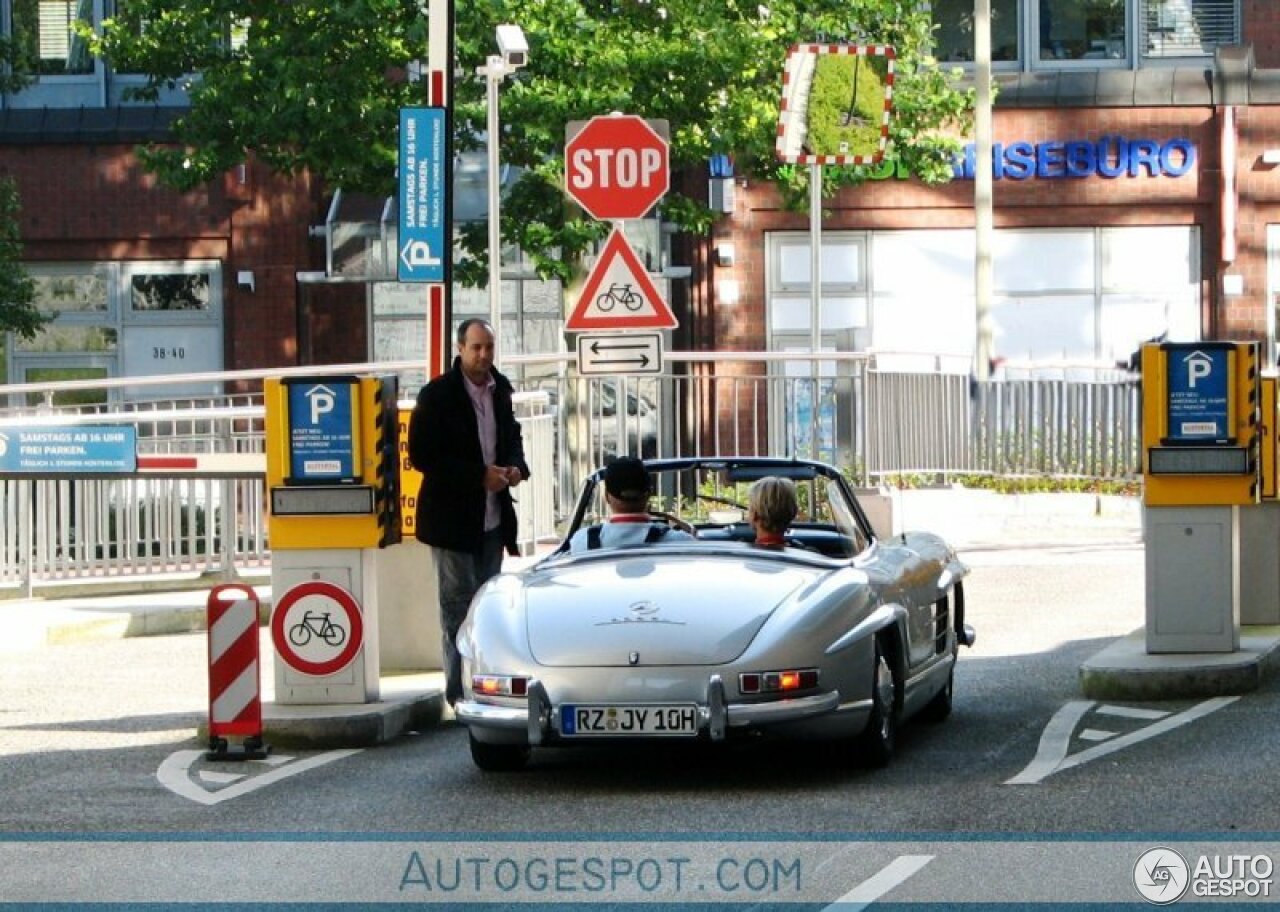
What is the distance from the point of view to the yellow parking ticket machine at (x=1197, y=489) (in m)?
12.8

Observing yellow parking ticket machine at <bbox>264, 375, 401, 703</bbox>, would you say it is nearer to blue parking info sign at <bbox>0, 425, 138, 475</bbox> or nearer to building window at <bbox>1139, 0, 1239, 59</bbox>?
blue parking info sign at <bbox>0, 425, 138, 475</bbox>

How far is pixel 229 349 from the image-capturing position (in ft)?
116

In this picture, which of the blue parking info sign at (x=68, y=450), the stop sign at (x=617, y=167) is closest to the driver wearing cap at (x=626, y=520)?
the stop sign at (x=617, y=167)

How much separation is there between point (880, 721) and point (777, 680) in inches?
26.0

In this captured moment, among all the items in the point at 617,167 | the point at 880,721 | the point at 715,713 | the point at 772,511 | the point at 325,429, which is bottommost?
the point at 880,721

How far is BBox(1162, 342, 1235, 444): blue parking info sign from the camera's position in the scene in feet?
41.8

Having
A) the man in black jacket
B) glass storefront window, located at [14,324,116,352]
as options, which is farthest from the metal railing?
glass storefront window, located at [14,324,116,352]

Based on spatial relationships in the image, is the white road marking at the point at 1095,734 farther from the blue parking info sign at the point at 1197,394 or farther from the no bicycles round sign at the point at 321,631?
the no bicycles round sign at the point at 321,631

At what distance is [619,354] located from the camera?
16.2m

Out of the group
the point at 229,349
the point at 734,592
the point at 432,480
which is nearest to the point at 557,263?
the point at 229,349

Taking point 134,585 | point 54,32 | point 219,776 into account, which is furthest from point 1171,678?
point 54,32

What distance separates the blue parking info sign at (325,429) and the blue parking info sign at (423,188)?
335 cm

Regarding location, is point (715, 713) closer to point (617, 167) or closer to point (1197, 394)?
point (1197, 394)

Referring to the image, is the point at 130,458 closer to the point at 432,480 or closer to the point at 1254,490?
the point at 432,480
